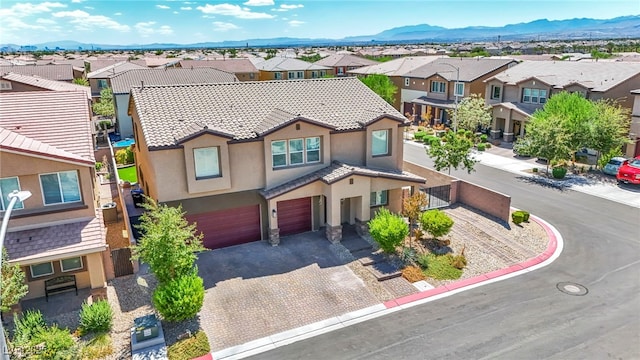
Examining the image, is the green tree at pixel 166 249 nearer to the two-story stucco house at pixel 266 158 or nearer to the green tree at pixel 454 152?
the two-story stucco house at pixel 266 158

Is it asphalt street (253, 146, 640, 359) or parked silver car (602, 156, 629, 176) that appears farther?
parked silver car (602, 156, 629, 176)

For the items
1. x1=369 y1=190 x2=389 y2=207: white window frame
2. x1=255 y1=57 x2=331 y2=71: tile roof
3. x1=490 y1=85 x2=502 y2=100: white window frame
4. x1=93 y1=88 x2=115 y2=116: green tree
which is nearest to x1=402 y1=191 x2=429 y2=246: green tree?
x1=369 y1=190 x2=389 y2=207: white window frame

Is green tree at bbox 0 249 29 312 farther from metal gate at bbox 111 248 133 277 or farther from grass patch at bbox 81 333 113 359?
metal gate at bbox 111 248 133 277

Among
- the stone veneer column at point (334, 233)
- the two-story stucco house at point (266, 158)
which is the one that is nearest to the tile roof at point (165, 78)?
the two-story stucco house at point (266, 158)

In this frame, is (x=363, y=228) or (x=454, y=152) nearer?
(x=363, y=228)

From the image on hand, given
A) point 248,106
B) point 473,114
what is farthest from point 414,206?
point 473,114

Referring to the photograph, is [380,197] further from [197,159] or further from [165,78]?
[165,78]

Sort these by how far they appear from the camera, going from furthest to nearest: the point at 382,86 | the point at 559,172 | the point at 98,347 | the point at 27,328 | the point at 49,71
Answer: the point at 49,71 < the point at 382,86 < the point at 559,172 < the point at 98,347 < the point at 27,328
